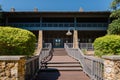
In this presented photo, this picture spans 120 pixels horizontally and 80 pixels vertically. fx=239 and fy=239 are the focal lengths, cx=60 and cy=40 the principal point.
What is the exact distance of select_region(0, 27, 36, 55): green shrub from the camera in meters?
9.31

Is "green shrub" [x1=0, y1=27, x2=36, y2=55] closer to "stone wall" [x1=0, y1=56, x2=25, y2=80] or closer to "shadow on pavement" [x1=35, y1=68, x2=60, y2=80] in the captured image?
"stone wall" [x1=0, y1=56, x2=25, y2=80]

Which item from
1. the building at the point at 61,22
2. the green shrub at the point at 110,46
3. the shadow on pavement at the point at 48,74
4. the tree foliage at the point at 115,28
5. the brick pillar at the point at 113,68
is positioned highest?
the building at the point at 61,22

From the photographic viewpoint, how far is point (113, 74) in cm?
768

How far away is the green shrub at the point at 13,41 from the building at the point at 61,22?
27758 millimetres

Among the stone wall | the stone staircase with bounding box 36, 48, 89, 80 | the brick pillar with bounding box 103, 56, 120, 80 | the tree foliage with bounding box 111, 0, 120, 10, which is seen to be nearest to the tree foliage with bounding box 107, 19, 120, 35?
the tree foliage with bounding box 111, 0, 120, 10

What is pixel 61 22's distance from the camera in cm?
4022

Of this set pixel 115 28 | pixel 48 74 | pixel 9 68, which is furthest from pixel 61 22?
pixel 9 68

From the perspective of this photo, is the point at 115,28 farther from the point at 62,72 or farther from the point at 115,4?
the point at 62,72

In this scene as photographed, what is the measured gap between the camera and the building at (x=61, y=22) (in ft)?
128

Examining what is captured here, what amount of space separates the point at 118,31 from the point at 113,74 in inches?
987

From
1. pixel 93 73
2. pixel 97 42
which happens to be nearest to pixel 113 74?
pixel 93 73

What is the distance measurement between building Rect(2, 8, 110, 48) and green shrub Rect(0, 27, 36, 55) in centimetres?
2776

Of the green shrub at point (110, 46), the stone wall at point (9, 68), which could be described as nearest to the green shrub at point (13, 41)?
the stone wall at point (9, 68)

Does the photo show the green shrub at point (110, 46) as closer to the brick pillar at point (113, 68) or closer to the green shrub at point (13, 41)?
the green shrub at point (13, 41)
